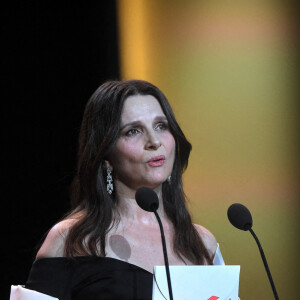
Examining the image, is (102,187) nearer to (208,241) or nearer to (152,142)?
(152,142)

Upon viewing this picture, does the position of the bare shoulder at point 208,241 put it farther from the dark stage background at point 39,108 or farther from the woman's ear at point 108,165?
the dark stage background at point 39,108

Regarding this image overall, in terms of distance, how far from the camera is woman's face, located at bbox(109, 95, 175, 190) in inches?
91.1

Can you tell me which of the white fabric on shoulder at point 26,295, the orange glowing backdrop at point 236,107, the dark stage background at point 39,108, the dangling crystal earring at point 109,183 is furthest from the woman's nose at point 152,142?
the orange glowing backdrop at point 236,107

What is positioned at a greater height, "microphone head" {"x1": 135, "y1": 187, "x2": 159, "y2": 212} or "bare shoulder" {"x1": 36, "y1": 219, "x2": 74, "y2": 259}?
"microphone head" {"x1": 135, "y1": 187, "x2": 159, "y2": 212}

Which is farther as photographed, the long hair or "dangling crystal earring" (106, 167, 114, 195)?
"dangling crystal earring" (106, 167, 114, 195)

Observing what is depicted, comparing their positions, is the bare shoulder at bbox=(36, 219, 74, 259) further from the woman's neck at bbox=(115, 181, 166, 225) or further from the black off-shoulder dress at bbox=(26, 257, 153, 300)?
the woman's neck at bbox=(115, 181, 166, 225)

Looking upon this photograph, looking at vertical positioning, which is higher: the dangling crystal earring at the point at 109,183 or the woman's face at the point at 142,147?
the woman's face at the point at 142,147

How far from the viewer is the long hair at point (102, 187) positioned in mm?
2311

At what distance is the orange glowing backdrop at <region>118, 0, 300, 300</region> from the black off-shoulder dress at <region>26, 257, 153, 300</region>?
3.89 ft

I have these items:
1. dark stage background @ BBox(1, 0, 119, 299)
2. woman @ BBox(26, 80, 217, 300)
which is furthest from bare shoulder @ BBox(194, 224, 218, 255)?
dark stage background @ BBox(1, 0, 119, 299)

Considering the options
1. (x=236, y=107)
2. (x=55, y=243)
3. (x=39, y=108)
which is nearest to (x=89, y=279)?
(x=55, y=243)

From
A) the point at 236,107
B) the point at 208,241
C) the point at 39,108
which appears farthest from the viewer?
the point at 236,107

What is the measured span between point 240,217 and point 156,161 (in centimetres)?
49

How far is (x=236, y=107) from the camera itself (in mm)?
3338
